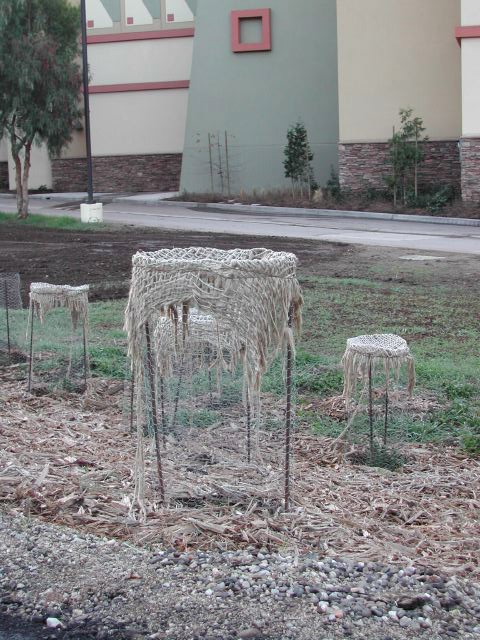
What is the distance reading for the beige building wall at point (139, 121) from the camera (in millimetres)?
34656

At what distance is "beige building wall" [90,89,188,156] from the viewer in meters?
34.7

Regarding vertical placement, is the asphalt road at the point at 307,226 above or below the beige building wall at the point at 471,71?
below

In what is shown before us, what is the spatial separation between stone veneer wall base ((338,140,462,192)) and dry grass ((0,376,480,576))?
21873 millimetres

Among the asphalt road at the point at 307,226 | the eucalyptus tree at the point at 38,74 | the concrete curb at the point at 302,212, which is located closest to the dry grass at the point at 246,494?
the asphalt road at the point at 307,226

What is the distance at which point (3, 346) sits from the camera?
32.1 feet

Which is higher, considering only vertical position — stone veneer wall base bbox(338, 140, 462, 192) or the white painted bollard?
stone veneer wall base bbox(338, 140, 462, 192)

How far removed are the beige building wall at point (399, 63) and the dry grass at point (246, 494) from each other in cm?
2205

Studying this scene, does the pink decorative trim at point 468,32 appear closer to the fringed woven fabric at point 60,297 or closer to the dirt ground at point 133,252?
the dirt ground at point 133,252

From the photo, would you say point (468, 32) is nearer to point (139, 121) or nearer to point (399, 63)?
point (399, 63)

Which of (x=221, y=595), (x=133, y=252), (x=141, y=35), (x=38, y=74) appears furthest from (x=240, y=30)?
(x=221, y=595)

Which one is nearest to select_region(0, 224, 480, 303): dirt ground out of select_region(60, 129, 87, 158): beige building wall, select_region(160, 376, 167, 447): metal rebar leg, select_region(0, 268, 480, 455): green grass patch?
select_region(0, 268, 480, 455): green grass patch

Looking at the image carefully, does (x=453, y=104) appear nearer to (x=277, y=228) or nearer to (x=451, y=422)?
(x=277, y=228)

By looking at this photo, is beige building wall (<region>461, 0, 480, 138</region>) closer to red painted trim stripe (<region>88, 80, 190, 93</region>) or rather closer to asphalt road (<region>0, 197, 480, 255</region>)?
asphalt road (<region>0, 197, 480, 255</region>)

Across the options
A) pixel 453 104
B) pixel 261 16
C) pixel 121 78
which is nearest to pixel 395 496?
pixel 453 104
